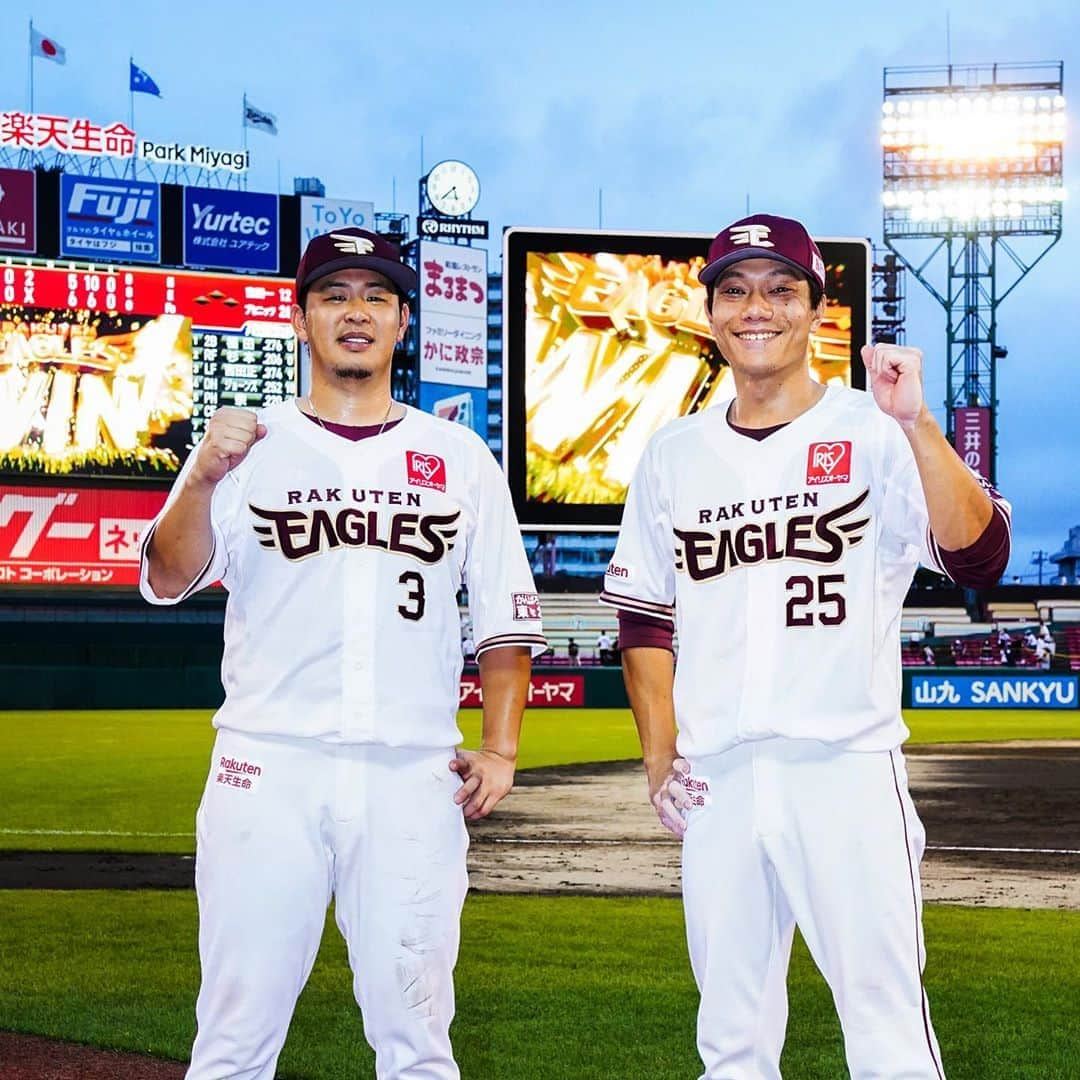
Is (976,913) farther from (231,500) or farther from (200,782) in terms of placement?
Result: (200,782)

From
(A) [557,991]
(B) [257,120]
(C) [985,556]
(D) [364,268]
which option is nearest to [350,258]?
(D) [364,268]

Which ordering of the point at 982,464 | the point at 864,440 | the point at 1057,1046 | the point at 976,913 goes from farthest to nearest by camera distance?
the point at 982,464 → the point at 976,913 → the point at 1057,1046 → the point at 864,440

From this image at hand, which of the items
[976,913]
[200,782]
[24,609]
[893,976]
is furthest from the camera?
[24,609]

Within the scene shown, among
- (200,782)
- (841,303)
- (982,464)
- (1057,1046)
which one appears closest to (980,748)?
(841,303)

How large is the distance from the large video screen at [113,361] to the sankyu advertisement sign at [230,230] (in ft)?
2.86

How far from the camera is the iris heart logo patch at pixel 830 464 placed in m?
3.57

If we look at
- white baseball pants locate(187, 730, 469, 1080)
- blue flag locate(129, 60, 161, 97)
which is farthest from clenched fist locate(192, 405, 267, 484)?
blue flag locate(129, 60, 161, 97)

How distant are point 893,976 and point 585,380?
→ 14653mm

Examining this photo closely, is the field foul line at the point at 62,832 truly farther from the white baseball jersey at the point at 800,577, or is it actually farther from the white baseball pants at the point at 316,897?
the white baseball jersey at the point at 800,577

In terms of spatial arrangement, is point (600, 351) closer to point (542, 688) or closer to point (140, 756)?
point (140, 756)

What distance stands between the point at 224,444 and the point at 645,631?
1.21 m

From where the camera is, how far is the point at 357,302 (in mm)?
3744

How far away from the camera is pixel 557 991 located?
21.7ft

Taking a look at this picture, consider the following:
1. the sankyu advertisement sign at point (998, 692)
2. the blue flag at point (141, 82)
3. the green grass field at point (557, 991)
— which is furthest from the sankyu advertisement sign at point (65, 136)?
the green grass field at point (557, 991)
